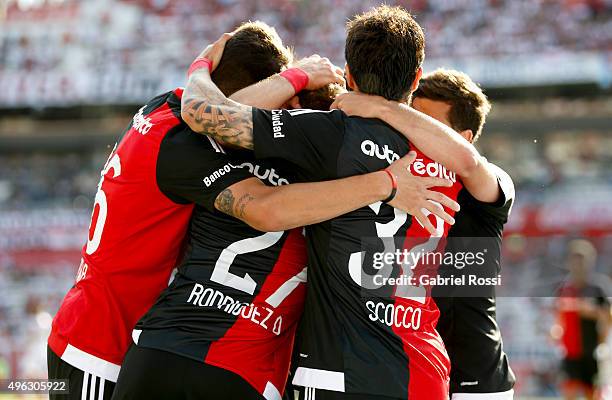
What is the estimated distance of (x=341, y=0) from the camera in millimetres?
23547

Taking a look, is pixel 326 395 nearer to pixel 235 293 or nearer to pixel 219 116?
pixel 235 293

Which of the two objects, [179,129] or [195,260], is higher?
[179,129]

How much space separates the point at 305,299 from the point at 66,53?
22.4 meters

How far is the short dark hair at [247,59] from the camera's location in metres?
3.68

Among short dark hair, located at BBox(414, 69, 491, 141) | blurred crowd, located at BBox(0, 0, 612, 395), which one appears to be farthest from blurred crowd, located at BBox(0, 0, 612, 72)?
short dark hair, located at BBox(414, 69, 491, 141)

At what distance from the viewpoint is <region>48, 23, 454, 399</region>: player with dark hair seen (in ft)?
11.5

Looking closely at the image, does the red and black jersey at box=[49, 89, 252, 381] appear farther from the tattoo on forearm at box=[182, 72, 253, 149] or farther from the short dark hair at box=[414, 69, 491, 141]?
the short dark hair at box=[414, 69, 491, 141]

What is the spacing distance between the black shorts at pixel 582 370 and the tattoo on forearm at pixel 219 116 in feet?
26.8

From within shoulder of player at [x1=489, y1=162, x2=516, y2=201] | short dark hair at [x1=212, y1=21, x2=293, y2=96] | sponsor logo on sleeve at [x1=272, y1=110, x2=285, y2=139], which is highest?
short dark hair at [x1=212, y1=21, x2=293, y2=96]

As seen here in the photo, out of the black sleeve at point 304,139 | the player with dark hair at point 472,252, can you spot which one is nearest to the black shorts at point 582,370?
the player with dark hair at point 472,252

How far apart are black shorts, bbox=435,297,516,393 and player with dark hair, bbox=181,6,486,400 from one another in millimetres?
610

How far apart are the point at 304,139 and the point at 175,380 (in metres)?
1.04

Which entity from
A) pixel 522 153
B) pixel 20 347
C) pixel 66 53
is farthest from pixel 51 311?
pixel 522 153

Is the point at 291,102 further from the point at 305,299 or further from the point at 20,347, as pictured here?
the point at 20,347
